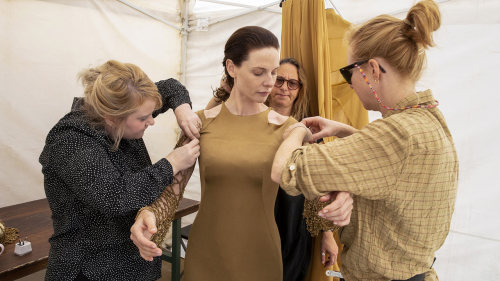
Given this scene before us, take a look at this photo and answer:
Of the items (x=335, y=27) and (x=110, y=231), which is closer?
(x=110, y=231)

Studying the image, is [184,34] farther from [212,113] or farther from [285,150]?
[285,150]

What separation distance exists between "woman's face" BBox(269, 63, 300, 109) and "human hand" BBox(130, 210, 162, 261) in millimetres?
975

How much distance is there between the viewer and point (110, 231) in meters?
1.06

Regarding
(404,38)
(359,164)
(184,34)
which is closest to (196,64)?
(184,34)

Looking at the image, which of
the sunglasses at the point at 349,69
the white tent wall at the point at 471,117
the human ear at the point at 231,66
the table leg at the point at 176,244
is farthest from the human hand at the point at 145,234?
the white tent wall at the point at 471,117

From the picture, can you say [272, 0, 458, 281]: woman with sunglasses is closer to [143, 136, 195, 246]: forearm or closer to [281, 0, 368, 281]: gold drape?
[143, 136, 195, 246]: forearm

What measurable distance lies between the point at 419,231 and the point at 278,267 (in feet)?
1.92

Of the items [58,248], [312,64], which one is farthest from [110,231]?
[312,64]

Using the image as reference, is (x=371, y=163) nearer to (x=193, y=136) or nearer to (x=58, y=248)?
(x=193, y=136)

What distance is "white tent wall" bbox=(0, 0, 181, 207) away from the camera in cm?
226

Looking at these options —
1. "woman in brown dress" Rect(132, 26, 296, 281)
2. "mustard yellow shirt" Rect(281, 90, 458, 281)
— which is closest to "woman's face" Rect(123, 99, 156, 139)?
"woman in brown dress" Rect(132, 26, 296, 281)

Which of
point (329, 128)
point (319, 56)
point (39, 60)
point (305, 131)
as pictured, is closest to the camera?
point (305, 131)

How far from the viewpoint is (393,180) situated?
2.47ft

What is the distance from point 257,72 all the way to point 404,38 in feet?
1.66
